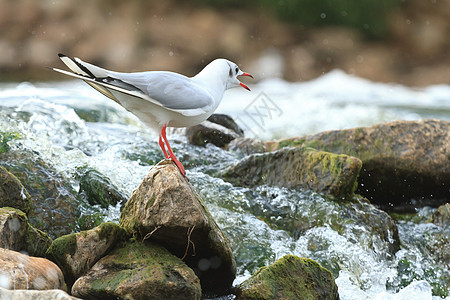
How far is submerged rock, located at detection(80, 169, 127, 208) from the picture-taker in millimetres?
4465

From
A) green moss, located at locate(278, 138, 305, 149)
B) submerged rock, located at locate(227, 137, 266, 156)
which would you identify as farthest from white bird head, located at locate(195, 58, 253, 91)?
submerged rock, located at locate(227, 137, 266, 156)

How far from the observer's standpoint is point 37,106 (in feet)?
23.4

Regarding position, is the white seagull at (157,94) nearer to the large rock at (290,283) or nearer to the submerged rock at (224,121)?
the large rock at (290,283)

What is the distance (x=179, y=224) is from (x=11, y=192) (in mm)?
1075

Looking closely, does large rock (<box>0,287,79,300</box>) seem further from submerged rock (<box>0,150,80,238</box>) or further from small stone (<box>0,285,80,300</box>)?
submerged rock (<box>0,150,80,238</box>)

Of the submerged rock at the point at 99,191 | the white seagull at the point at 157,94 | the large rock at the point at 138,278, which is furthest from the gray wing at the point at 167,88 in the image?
the submerged rock at the point at 99,191

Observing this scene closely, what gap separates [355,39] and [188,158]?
43.8ft

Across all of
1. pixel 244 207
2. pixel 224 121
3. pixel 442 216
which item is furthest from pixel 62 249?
pixel 224 121

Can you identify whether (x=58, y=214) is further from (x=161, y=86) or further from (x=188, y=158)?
(x=188, y=158)

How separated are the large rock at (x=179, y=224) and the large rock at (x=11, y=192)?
644mm

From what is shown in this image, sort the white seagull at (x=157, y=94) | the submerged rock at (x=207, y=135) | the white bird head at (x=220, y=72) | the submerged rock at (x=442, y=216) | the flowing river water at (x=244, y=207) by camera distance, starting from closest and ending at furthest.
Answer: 1. the white seagull at (x=157, y=94)
2. the white bird head at (x=220, y=72)
3. the flowing river water at (x=244, y=207)
4. the submerged rock at (x=442, y=216)
5. the submerged rock at (x=207, y=135)

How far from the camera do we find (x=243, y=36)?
699 inches

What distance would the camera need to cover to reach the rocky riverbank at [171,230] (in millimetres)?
3141

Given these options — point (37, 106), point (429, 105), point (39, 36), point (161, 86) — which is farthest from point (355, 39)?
point (161, 86)
